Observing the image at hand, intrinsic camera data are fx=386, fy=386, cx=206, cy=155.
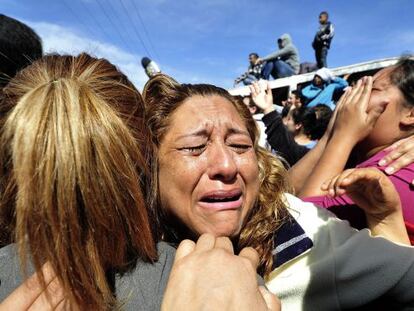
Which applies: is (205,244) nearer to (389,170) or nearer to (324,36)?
(389,170)

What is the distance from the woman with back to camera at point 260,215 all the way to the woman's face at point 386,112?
0.69 meters

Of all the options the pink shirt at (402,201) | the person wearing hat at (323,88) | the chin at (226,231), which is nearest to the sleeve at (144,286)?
the chin at (226,231)

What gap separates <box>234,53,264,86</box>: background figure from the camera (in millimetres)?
8835

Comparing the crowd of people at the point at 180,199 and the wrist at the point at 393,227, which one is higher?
the crowd of people at the point at 180,199

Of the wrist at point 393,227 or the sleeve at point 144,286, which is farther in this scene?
the wrist at point 393,227

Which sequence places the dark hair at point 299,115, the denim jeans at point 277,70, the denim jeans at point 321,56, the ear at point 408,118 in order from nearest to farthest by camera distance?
the ear at point 408,118 < the dark hair at point 299,115 < the denim jeans at point 277,70 < the denim jeans at point 321,56

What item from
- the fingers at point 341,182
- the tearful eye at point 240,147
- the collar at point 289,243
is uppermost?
the tearful eye at point 240,147

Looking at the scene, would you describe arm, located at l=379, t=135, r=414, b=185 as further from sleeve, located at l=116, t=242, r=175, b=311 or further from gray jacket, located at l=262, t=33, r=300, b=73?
gray jacket, located at l=262, t=33, r=300, b=73

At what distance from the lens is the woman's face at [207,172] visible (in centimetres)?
155

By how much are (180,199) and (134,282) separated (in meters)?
0.62

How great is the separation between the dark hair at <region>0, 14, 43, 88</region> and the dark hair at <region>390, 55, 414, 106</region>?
1.87m

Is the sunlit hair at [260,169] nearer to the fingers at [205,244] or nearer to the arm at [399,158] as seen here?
the arm at [399,158]

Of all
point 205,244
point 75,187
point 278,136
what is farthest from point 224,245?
point 278,136

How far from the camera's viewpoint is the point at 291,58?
8.20m
